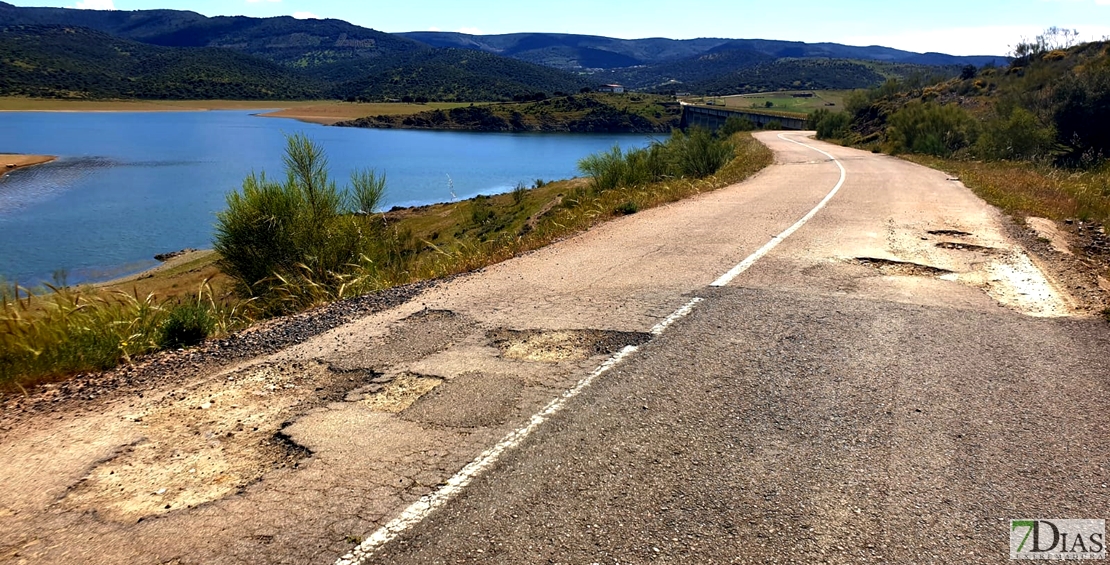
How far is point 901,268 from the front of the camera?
7.66 meters

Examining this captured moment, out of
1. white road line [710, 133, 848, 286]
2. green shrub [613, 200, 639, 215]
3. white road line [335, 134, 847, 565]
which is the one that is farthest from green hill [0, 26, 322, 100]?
white road line [335, 134, 847, 565]

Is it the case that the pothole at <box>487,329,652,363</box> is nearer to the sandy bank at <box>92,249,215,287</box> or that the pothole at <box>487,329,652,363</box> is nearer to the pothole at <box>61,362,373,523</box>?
the pothole at <box>61,362,373,523</box>

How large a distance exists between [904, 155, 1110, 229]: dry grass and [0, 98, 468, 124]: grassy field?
10462cm

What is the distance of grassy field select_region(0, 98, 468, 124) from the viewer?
109250mm

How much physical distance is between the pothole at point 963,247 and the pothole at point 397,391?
24.3 ft

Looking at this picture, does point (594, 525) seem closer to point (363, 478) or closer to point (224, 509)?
point (363, 478)

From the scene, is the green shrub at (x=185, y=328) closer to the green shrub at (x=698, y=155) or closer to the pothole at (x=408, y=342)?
the pothole at (x=408, y=342)

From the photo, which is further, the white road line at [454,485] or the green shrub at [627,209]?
the green shrub at [627,209]

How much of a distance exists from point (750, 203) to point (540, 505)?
11232 millimetres

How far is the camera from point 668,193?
49.3 feet

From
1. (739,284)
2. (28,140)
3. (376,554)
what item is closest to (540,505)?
(376,554)

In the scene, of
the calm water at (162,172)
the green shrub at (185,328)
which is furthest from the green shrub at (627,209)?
the green shrub at (185,328)

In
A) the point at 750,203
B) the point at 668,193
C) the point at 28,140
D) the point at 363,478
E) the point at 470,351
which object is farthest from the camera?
the point at 28,140

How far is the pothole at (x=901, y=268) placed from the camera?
24.5 feet
